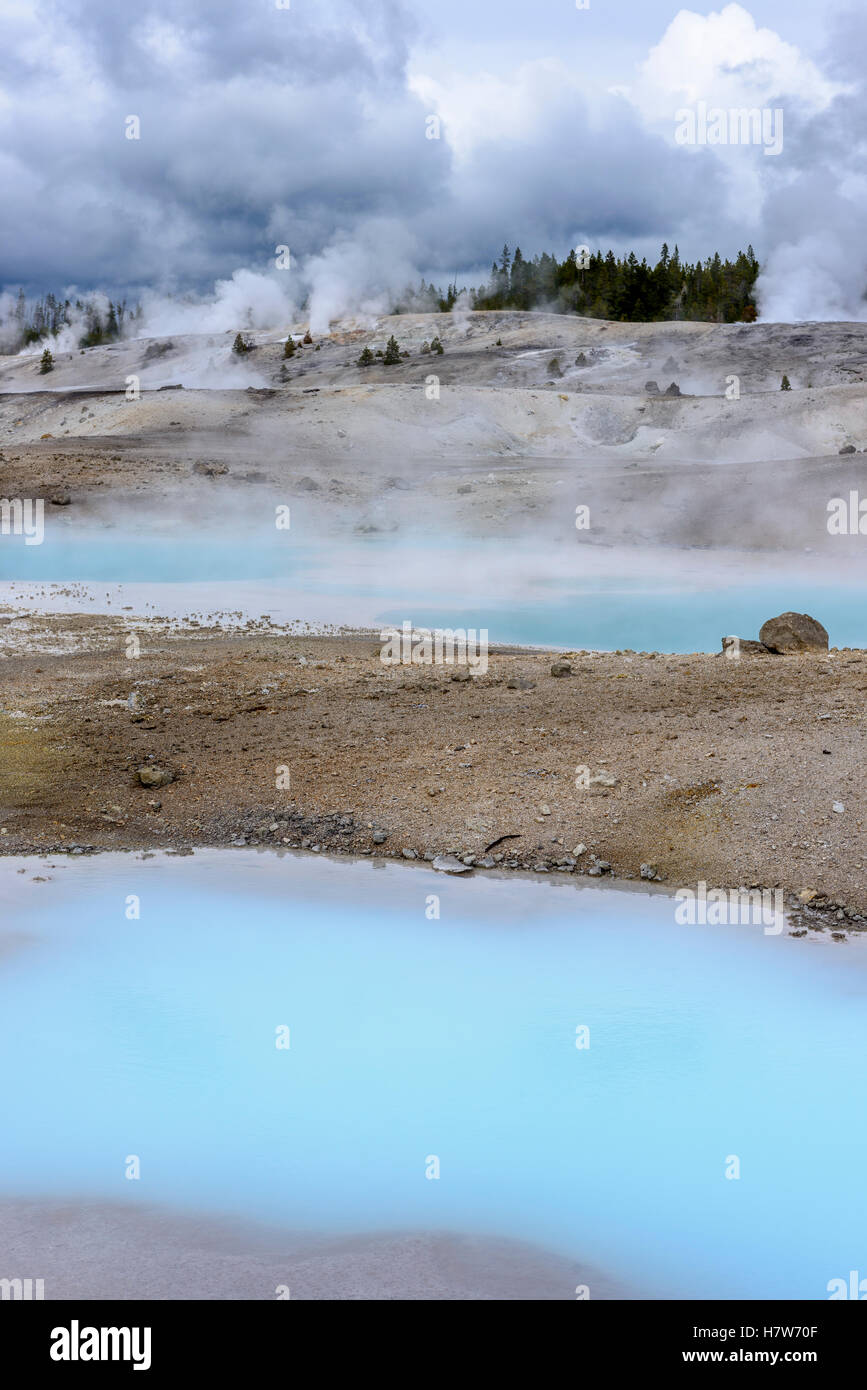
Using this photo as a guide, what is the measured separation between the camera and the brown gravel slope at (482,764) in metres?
7.00

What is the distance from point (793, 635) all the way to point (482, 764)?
14.1 feet

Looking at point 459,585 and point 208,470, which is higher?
point 208,470

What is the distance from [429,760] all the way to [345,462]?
900 inches

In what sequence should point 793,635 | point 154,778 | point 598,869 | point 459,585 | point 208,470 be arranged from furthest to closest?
point 208,470, point 459,585, point 793,635, point 154,778, point 598,869

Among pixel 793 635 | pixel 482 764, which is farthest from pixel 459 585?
pixel 482 764

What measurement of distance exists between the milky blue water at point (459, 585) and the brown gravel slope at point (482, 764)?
18.5 feet

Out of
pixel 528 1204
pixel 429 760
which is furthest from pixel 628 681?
pixel 528 1204

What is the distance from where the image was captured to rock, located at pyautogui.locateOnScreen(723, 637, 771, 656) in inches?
420

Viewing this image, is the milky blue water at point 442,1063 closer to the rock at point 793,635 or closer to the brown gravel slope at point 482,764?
the brown gravel slope at point 482,764

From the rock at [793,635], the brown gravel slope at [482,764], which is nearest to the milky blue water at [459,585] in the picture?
the rock at [793,635]

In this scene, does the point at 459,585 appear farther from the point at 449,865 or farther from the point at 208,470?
the point at 449,865

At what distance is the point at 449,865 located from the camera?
6930 mm

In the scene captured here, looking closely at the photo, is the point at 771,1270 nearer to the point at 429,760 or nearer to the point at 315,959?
the point at 315,959

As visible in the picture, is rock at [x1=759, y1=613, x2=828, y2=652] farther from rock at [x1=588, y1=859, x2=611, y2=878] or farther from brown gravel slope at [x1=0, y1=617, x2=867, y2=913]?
rock at [x1=588, y1=859, x2=611, y2=878]
